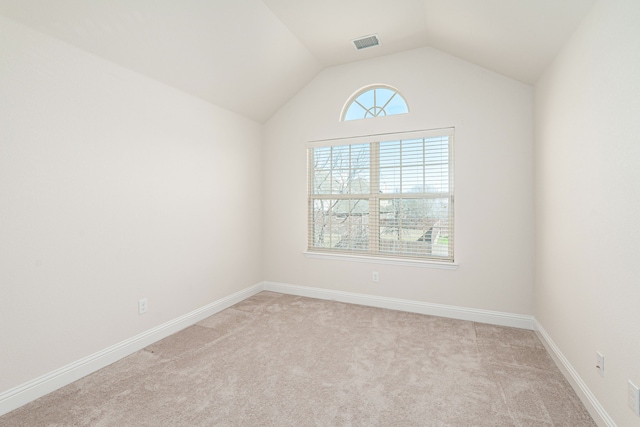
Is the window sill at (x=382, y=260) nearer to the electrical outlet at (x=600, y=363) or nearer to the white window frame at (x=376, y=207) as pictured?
the white window frame at (x=376, y=207)

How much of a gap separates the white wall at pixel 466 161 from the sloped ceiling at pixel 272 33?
0.19m

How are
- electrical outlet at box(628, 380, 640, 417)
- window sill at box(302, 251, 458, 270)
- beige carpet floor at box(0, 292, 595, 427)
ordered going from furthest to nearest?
1. window sill at box(302, 251, 458, 270)
2. beige carpet floor at box(0, 292, 595, 427)
3. electrical outlet at box(628, 380, 640, 417)

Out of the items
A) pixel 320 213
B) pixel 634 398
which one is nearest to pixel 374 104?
pixel 320 213

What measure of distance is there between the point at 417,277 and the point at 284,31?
2.94 metres

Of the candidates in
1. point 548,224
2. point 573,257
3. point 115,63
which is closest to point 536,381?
point 573,257

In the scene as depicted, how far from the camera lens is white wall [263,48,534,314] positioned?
117 inches

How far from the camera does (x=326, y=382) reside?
2098 millimetres

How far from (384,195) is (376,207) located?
18cm

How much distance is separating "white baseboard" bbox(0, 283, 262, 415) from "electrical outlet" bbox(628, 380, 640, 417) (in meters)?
3.21

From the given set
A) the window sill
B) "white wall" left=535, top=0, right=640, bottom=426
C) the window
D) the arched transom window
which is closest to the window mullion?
the window

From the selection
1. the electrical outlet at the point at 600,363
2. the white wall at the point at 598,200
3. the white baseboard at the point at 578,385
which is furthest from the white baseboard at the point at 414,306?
the electrical outlet at the point at 600,363

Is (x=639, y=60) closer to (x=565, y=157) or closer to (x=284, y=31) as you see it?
(x=565, y=157)

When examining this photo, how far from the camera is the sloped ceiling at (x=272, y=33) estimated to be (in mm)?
1980

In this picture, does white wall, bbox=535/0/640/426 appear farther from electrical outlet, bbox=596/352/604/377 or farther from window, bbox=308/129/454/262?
window, bbox=308/129/454/262
